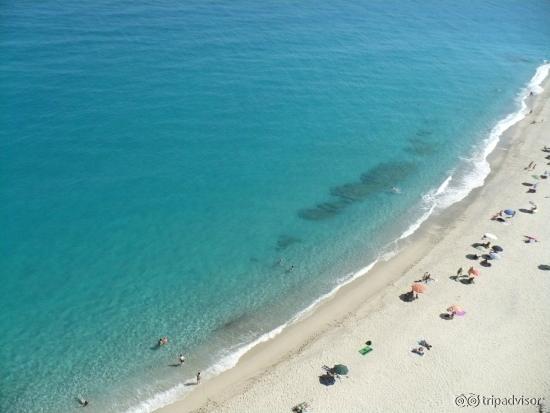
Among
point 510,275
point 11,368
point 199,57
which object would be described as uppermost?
point 199,57

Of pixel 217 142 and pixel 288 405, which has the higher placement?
pixel 217 142

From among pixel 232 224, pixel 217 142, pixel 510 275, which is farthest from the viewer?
pixel 217 142

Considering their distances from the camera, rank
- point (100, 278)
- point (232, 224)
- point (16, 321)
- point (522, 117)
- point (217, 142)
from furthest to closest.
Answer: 1. point (522, 117)
2. point (217, 142)
3. point (232, 224)
4. point (100, 278)
5. point (16, 321)

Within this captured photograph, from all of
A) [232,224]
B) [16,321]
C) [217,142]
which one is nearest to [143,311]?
[16,321]

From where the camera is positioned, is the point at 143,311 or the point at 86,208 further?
the point at 86,208

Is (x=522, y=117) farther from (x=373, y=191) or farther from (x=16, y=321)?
(x=16, y=321)

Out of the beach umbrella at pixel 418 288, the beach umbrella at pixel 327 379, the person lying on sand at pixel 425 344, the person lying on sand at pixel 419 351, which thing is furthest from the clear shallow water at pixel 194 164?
the person lying on sand at pixel 419 351
